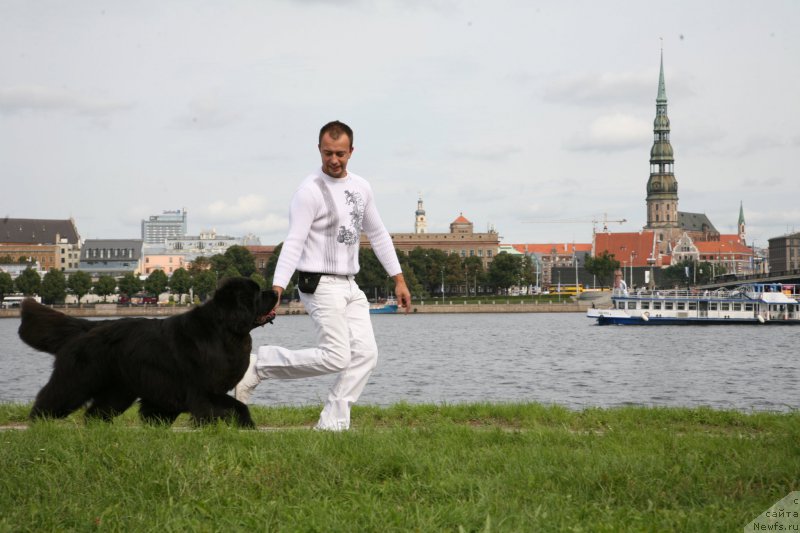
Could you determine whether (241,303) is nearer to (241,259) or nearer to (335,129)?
(335,129)

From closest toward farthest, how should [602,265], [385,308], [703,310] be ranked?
[703,310]
[385,308]
[602,265]

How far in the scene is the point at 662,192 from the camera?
171750mm

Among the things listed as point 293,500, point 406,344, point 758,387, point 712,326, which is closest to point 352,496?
point 293,500

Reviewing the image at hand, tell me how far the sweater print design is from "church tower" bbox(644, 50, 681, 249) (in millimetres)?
169221

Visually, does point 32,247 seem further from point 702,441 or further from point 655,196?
point 702,441

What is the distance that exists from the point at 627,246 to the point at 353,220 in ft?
530

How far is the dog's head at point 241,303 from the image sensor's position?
521cm

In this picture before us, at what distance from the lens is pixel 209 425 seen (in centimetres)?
515

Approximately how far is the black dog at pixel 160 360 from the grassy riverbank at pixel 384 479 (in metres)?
0.18

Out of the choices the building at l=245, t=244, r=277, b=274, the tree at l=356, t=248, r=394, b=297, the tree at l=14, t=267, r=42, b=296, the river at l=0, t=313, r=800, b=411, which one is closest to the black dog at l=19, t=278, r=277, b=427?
the river at l=0, t=313, r=800, b=411

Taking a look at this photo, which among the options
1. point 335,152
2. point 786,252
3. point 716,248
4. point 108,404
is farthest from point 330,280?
point 716,248

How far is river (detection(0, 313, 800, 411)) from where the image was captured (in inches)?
728

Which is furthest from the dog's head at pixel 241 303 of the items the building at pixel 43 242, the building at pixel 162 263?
the building at pixel 162 263

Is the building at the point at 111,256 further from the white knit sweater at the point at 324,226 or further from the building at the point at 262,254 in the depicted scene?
the white knit sweater at the point at 324,226
